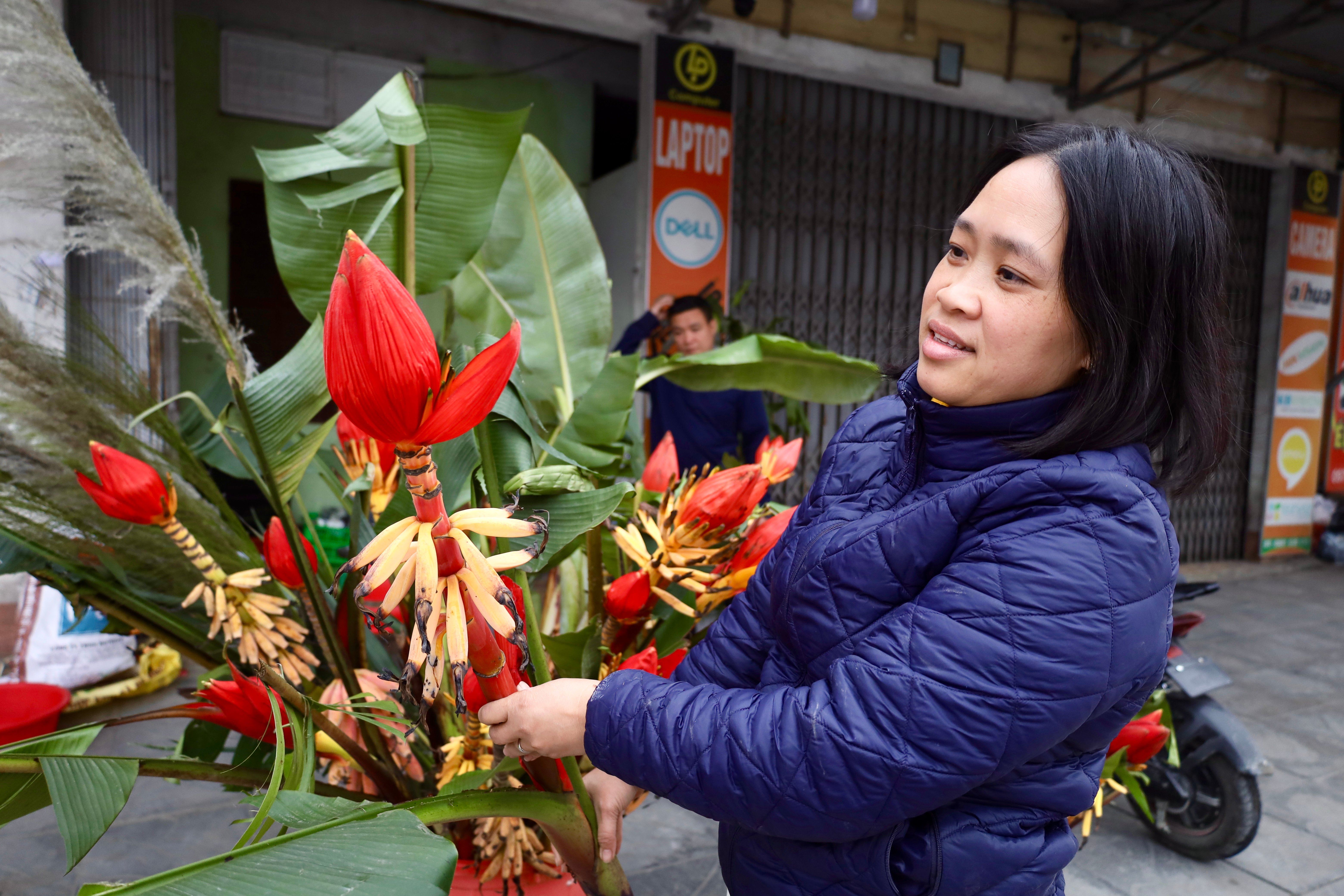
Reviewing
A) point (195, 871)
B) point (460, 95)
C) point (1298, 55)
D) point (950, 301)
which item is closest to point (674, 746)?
point (195, 871)

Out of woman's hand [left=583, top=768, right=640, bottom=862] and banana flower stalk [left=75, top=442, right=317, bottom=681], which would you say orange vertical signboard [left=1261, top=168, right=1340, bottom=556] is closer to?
woman's hand [left=583, top=768, right=640, bottom=862]

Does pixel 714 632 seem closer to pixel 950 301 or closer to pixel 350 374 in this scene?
pixel 950 301

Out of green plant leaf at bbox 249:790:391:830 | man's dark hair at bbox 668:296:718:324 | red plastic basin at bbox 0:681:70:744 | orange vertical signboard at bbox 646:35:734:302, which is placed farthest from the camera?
orange vertical signboard at bbox 646:35:734:302

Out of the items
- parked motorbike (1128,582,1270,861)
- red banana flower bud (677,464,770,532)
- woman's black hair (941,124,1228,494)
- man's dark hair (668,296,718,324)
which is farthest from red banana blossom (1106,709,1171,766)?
man's dark hair (668,296,718,324)

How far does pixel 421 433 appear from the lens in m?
0.54

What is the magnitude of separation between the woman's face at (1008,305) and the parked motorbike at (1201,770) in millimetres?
2060

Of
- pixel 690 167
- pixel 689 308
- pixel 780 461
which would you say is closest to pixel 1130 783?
pixel 780 461

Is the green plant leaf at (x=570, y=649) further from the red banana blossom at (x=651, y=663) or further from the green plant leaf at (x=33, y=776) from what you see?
the green plant leaf at (x=33, y=776)

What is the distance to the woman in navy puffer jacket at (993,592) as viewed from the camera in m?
0.69

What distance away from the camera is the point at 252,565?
3.22ft

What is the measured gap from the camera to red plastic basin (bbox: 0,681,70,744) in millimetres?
2354

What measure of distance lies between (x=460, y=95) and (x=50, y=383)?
4.57m

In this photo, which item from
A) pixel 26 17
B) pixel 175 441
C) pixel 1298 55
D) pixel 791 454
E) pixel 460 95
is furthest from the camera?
pixel 1298 55

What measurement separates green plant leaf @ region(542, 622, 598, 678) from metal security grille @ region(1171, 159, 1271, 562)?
6.56m
